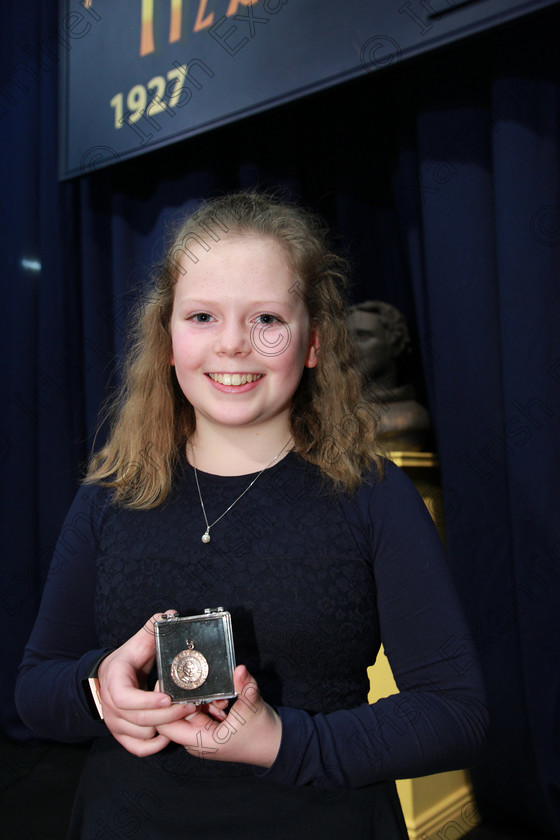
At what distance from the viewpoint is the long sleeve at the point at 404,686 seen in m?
0.61

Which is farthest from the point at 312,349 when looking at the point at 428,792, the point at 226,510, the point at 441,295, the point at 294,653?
the point at 428,792

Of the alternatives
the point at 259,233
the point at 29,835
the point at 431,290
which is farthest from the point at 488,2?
the point at 29,835

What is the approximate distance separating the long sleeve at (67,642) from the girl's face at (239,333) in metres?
0.20

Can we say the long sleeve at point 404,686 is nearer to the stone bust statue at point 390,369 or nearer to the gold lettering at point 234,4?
the stone bust statue at point 390,369

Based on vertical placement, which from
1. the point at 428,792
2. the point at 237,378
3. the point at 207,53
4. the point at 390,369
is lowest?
the point at 428,792

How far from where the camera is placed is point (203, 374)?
0.74 m

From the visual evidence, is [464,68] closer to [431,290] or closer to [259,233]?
A: [431,290]

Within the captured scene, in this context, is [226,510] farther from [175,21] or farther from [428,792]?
[175,21]

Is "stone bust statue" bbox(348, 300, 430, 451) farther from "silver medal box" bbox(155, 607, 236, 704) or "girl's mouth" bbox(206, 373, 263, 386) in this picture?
"silver medal box" bbox(155, 607, 236, 704)

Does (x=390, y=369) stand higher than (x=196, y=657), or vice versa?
(x=390, y=369)

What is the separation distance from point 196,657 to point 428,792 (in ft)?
3.78

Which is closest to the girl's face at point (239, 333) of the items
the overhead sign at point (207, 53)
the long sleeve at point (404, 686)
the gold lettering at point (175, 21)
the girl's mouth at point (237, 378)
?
the girl's mouth at point (237, 378)

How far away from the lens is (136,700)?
0.59 meters

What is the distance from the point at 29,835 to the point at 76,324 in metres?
1.45
